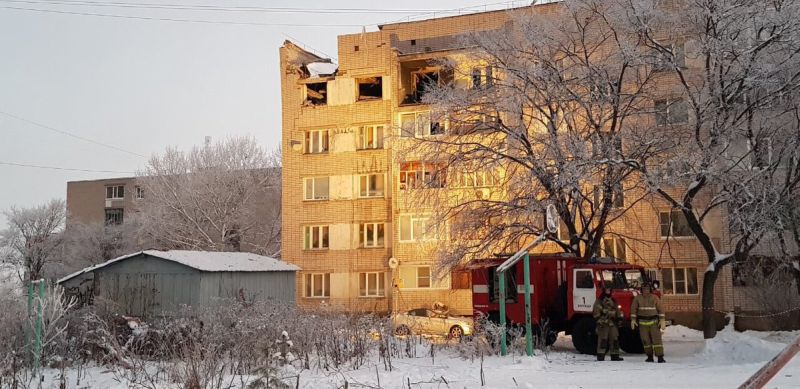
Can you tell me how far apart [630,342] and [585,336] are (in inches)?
54.3

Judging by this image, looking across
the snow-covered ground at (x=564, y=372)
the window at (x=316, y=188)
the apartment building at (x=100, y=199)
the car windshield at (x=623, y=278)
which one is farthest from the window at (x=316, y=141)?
the apartment building at (x=100, y=199)

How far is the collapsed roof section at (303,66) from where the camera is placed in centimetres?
4178

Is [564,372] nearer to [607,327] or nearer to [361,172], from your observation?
[607,327]

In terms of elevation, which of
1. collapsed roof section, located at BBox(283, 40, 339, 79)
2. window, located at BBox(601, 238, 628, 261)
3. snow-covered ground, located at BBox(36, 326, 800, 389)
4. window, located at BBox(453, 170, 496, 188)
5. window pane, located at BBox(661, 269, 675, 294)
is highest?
collapsed roof section, located at BBox(283, 40, 339, 79)

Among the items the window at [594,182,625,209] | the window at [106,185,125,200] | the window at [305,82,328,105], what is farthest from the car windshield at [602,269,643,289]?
the window at [106,185,125,200]

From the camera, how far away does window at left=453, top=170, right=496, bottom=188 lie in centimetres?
2477

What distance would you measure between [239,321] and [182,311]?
383 cm

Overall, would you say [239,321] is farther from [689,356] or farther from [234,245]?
[234,245]

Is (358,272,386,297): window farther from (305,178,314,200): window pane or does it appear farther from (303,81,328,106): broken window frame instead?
(303,81,328,106): broken window frame

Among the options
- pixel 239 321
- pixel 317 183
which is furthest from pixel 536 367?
pixel 317 183

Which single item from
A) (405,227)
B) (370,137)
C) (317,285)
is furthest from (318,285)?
(370,137)

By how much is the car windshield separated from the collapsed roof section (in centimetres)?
2490

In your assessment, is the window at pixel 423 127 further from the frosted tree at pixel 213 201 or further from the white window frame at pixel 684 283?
the frosted tree at pixel 213 201

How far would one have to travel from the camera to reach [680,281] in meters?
33.2
